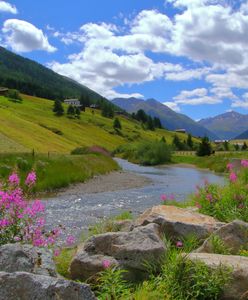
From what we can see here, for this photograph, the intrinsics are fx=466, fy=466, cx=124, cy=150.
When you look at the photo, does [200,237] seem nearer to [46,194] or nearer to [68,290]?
[68,290]

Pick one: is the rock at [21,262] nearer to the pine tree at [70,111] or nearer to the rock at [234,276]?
the rock at [234,276]

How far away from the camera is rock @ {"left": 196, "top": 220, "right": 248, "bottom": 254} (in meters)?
9.54

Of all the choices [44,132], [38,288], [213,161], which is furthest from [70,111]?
[38,288]

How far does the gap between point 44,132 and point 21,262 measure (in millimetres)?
106703

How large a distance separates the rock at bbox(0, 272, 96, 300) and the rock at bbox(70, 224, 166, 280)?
2974 mm

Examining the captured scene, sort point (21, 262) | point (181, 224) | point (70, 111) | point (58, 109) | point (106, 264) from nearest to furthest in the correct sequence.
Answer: point (21, 262), point (106, 264), point (181, 224), point (58, 109), point (70, 111)

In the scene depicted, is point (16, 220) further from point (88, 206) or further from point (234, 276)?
point (88, 206)

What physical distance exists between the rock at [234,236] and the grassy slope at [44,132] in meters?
57.8

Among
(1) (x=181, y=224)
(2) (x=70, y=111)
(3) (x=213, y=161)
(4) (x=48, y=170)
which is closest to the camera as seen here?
(1) (x=181, y=224)

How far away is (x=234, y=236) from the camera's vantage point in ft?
31.7

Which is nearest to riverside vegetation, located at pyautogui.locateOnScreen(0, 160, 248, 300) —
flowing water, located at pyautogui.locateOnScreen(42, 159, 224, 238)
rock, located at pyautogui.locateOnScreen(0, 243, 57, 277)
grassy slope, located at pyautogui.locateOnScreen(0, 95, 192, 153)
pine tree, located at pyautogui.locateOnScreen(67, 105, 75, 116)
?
rock, located at pyautogui.locateOnScreen(0, 243, 57, 277)

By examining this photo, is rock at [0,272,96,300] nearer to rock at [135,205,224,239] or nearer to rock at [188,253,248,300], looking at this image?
rock at [188,253,248,300]

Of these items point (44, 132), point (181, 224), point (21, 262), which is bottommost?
point (21, 262)

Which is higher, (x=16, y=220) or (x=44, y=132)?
(x=44, y=132)
